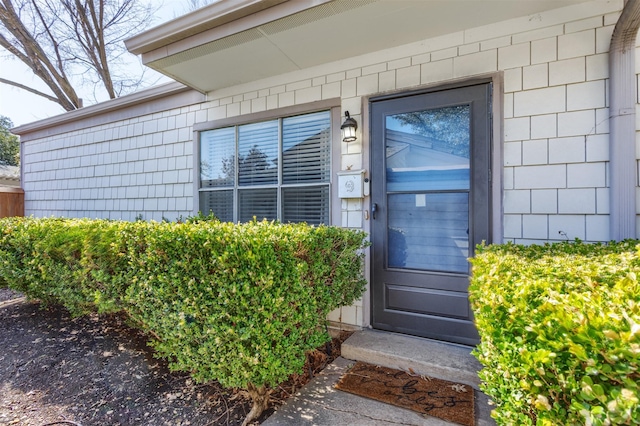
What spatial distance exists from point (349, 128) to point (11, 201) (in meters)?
7.20

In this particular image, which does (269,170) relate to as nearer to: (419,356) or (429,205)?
(429,205)

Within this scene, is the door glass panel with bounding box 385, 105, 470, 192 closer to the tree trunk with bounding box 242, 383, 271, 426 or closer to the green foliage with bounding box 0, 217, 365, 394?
the green foliage with bounding box 0, 217, 365, 394

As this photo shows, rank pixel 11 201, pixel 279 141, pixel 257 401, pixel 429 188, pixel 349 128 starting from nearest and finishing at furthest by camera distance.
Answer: pixel 257 401
pixel 429 188
pixel 349 128
pixel 279 141
pixel 11 201

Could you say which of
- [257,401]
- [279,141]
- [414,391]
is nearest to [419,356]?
[414,391]

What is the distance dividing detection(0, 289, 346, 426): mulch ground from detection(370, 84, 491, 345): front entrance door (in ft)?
2.77

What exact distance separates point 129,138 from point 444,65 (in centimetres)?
462

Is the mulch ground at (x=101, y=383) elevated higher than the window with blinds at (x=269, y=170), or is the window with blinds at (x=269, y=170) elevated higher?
the window with blinds at (x=269, y=170)

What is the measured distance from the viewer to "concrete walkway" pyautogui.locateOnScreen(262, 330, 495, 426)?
1.85 meters

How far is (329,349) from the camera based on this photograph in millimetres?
2863

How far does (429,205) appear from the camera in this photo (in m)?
2.81

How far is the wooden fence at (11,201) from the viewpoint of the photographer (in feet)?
20.1

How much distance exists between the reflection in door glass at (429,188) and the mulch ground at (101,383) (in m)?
1.18

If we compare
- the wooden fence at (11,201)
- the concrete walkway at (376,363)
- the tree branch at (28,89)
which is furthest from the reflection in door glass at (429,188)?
the tree branch at (28,89)

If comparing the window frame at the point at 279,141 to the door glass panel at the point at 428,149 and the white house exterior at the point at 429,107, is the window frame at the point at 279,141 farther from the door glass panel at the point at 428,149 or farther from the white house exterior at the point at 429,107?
the door glass panel at the point at 428,149
